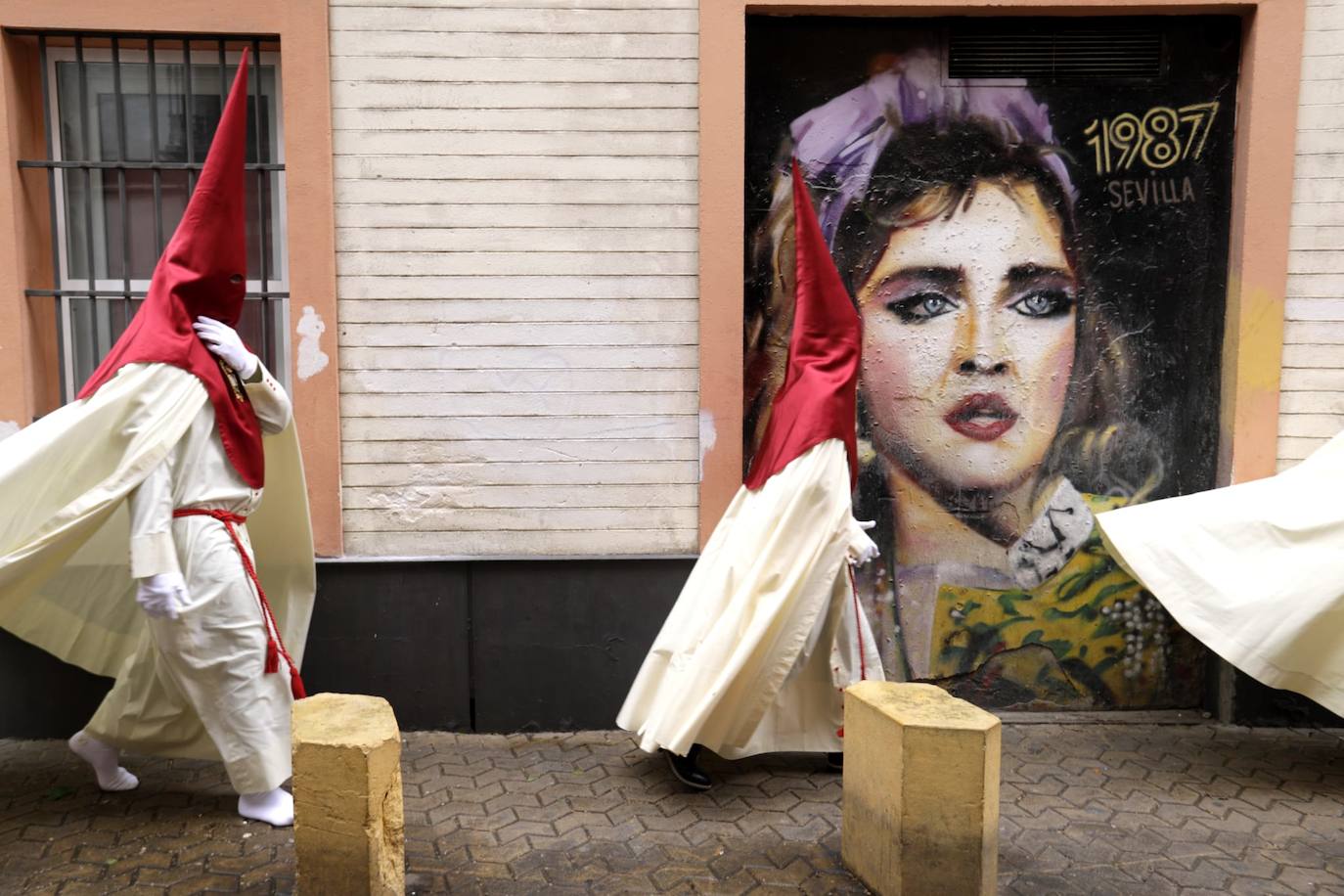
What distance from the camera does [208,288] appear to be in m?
3.73

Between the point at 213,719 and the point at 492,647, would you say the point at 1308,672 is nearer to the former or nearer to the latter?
the point at 492,647

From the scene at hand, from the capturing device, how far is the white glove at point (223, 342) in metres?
3.74

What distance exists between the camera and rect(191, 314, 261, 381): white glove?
3.74m

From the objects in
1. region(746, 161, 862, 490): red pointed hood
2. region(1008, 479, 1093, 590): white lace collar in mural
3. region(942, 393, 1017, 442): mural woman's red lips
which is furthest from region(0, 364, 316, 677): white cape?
region(1008, 479, 1093, 590): white lace collar in mural

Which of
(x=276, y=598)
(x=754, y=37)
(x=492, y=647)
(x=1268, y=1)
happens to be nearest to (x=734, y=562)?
(x=492, y=647)

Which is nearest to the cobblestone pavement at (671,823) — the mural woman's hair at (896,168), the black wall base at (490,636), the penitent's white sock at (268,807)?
the penitent's white sock at (268,807)

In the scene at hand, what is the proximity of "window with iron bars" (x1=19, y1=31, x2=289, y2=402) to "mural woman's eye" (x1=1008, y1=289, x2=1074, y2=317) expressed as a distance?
3711mm

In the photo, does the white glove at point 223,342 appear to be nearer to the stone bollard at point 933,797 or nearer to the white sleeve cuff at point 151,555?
the white sleeve cuff at point 151,555

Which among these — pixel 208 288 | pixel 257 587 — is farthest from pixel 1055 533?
pixel 208 288

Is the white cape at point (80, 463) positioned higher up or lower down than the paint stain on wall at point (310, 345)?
lower down

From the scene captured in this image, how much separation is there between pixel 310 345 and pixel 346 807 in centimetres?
240

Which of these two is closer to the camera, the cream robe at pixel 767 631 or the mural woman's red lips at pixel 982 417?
the cream robe at pixel 767 631

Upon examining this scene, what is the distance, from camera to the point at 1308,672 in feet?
13.0

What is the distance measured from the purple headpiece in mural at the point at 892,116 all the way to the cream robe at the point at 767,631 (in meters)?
1.70
